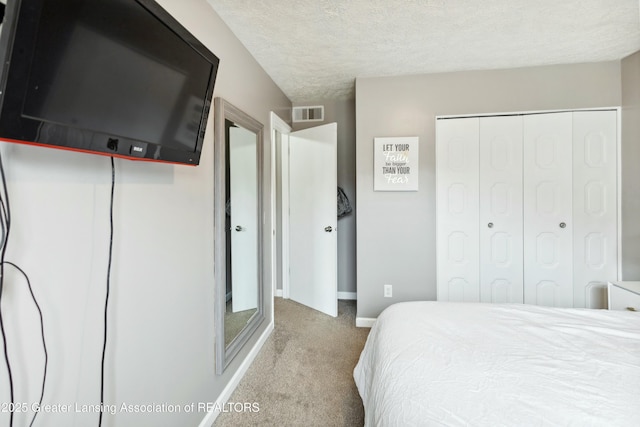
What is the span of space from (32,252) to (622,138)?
3795 mm

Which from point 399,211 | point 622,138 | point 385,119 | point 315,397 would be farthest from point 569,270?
point 315,397

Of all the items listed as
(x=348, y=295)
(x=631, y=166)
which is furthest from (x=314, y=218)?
(x=631, y=166)

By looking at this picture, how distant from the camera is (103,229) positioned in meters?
1.03

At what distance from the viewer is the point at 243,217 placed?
2.24 meters

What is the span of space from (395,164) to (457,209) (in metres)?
0.72

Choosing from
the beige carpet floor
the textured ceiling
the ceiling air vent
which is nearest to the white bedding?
the beige carpet floor

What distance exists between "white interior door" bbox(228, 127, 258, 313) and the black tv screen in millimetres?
909

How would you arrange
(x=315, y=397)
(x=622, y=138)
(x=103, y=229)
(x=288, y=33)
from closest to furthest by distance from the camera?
(x=103, y=229) < (x=315, y=397) < (x=288, y=33) < (x=622, y=138)

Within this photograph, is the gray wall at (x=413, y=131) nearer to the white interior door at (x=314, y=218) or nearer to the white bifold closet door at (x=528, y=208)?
the white bifold closet door at (x=528, y=208)

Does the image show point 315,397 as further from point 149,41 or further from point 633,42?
point 633,42

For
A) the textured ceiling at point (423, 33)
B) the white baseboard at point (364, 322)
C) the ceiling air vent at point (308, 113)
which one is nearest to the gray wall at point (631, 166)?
the textured ceiling at point (423, 33)

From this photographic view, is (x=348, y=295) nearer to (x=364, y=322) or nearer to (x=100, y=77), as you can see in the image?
(x=364, y=322)

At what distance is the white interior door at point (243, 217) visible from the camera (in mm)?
2086

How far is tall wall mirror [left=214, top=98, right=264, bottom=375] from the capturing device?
1774mm
